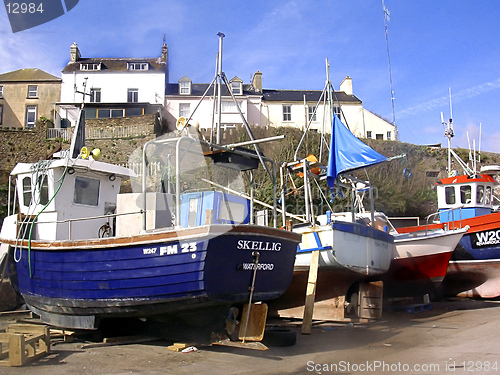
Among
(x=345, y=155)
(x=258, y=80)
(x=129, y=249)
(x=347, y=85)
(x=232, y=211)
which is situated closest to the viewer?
(x=129, y=249)

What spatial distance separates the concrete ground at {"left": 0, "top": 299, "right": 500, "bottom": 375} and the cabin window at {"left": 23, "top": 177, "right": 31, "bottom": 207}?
3023 mm

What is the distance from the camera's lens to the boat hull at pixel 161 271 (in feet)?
20.2

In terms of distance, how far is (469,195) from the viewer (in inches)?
571

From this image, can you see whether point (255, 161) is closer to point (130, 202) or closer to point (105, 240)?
point (130, 202)

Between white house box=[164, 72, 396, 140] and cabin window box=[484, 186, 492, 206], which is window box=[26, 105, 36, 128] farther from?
cabin window box=[484, 186, 492, 206]

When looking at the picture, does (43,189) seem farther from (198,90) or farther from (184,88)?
(198,90)

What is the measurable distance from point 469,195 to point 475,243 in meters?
2.58

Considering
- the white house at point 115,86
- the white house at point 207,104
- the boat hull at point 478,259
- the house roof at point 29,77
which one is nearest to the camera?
the boat hull at point 478,259

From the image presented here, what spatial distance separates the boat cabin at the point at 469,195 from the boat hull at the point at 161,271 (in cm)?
910

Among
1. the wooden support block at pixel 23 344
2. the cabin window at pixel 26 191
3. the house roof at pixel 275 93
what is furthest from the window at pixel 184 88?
the wooden support block at pixel 23 344

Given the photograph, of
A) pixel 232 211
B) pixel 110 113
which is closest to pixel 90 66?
pixel 110 113

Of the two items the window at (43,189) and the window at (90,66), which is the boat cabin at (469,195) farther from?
the window at (90,66)

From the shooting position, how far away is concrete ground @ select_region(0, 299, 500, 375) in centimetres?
567

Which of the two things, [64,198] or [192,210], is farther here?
[64,198]
